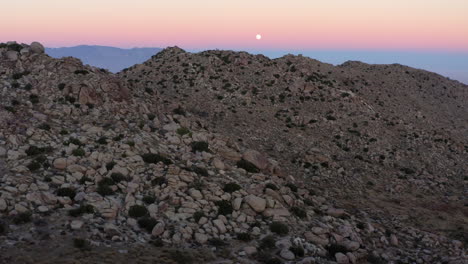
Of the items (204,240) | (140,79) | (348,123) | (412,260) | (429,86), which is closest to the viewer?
(204,240)

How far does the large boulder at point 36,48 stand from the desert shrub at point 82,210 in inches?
917

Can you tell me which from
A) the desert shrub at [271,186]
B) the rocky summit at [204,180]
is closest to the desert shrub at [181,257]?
the rocky summit at [204,180]

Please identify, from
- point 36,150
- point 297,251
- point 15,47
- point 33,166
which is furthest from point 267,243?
point 15,47

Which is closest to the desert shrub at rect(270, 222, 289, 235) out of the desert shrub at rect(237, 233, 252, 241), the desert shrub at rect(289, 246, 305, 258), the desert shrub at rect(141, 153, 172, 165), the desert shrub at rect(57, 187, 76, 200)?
the desert shrub at rect(289, 246, 305, 258)

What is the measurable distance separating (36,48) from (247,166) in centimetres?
2514

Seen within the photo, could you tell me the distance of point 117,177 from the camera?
815 inches

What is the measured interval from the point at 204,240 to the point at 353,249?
873 cm

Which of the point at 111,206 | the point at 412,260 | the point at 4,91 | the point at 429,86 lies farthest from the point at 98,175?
the point at 429,86

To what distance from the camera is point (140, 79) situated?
59.4 m

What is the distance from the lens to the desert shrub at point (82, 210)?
17312 mm

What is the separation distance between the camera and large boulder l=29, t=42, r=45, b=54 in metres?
34.0

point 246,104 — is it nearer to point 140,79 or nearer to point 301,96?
point 301,96

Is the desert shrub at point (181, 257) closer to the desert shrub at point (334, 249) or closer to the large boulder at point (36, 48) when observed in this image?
the desert shrub at point (334, 249)

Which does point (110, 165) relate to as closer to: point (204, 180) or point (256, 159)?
point (204, 180)
